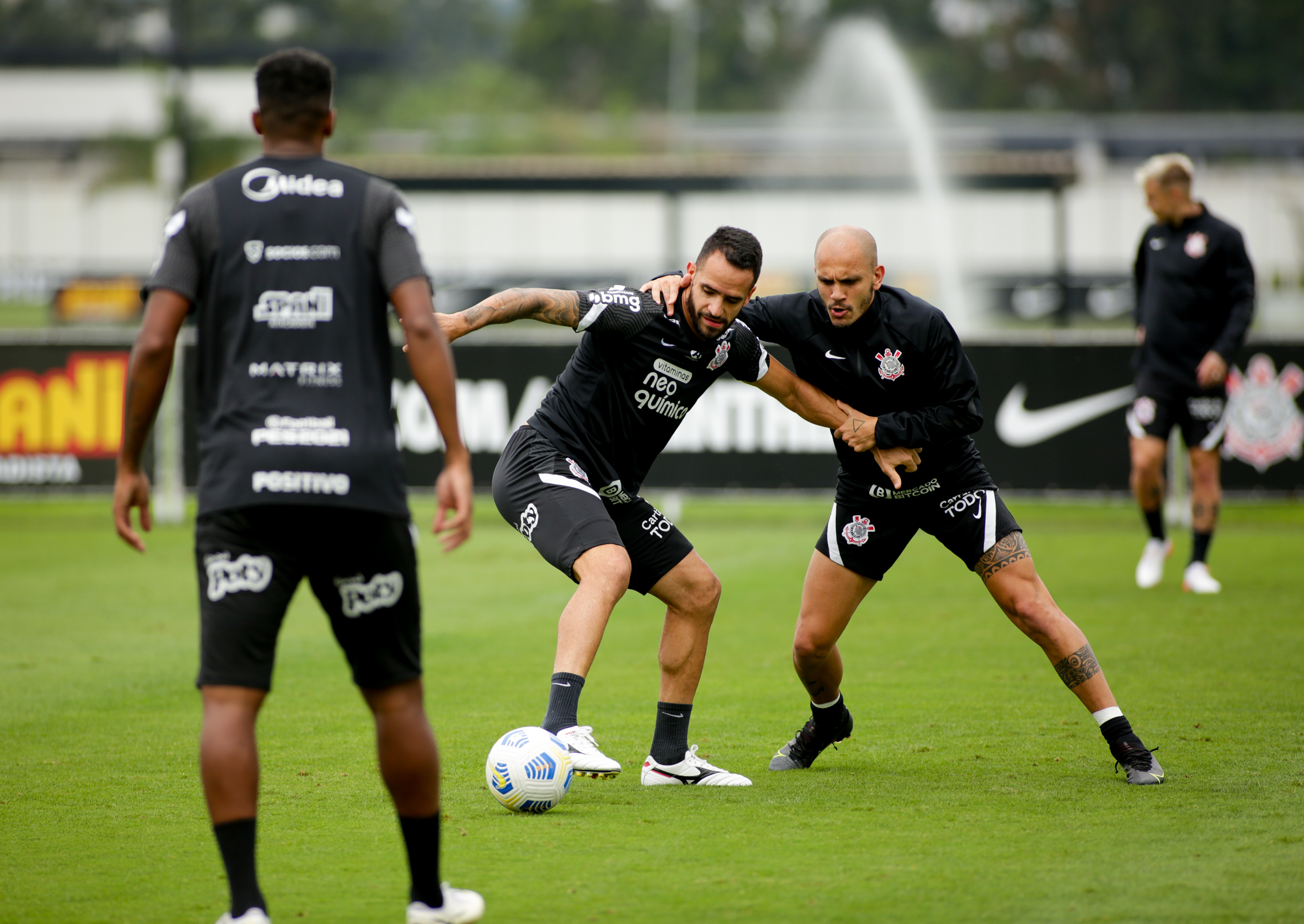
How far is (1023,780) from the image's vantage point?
5.59 metres

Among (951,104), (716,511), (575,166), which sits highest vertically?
(951,104)

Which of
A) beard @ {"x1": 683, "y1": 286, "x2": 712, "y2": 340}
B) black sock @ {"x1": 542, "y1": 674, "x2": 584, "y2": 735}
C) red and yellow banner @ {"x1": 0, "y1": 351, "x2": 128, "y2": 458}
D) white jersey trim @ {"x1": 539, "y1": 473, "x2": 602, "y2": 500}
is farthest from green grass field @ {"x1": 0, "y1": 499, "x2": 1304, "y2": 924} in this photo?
red and yellow banner @ {"x1": 0, "y1": 351, "x2": 128, "y2": 458}

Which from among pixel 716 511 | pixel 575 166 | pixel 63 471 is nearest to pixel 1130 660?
pixel 716 511

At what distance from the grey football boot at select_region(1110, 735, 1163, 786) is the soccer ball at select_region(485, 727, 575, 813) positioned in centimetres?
204

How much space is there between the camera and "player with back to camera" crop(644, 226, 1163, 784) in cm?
570

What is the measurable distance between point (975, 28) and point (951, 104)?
388 cm

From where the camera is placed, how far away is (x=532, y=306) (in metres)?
5.61

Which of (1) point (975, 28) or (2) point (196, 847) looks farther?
(1) point (975, 28)

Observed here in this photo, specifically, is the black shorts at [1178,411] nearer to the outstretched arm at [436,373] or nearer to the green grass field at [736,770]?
the green grass field at [736,770]

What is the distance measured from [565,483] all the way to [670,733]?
3.38 feet

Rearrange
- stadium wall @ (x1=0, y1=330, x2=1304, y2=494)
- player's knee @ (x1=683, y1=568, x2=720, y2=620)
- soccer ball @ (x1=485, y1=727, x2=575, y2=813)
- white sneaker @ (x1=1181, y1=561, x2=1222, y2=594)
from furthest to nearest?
stadium wall @ (x1=0, y1=330, x2=1304, y2=494)
white sneaker @ (x1=1181, y1=561, x2=1222, y2=594)
player's knee @ (x1=683, y1=568, x2=720, y2=620)
soccer ball @ (x1=485, y1=727, x2=575, y2=813)

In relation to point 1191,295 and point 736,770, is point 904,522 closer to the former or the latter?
point 736,770

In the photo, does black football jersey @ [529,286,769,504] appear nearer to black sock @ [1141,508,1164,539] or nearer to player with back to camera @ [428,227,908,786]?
player with back to camera @ [428,227,908,786]

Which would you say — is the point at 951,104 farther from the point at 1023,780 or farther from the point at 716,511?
the point at 1023,780
